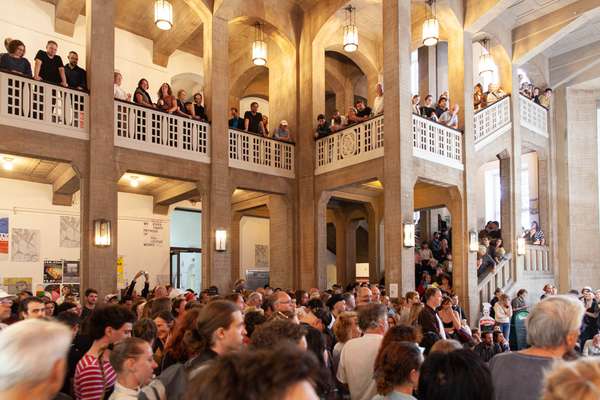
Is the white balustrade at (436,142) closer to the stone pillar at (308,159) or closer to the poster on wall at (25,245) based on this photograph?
the stone pillar at (308,159)

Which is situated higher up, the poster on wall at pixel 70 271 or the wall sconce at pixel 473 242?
the wall sconce at pixel 473 242

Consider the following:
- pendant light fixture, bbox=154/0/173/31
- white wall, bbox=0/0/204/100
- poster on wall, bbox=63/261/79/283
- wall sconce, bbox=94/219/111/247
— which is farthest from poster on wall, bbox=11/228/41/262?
pendant light fixture, bbox=154/0/173/31

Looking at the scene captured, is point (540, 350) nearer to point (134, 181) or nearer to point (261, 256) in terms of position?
point (134, 181)

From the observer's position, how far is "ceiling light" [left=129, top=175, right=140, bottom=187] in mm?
14547

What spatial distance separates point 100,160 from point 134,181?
3.87 meters

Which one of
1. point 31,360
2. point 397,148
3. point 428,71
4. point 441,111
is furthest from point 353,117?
point 31,360

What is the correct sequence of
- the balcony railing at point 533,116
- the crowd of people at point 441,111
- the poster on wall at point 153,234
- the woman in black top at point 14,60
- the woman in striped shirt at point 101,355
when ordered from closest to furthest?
1. the woman in striped shirt at point 101,355
2. the woman in black top at point 14,60
3. the crowd of people at point 441,111
4. the poster on wall at point 153,234
5. the balcony railing at point 533,116

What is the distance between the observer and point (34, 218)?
14.2 m

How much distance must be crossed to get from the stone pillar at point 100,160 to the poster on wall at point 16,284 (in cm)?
A: 411

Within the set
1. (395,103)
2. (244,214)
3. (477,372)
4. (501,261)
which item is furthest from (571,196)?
(477,372)

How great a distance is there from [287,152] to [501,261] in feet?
23.6

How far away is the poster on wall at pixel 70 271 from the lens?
1462 cm

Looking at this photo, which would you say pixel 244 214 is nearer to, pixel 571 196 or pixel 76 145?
pixel 76 145

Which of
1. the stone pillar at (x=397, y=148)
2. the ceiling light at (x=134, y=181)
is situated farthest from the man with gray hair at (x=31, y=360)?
the ceiling light at (x=134, y=181)
